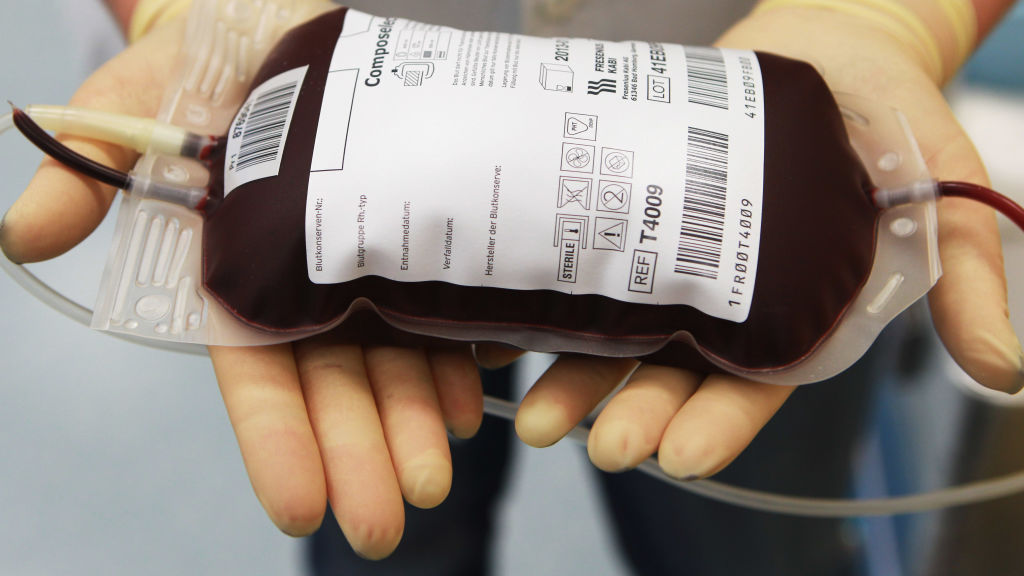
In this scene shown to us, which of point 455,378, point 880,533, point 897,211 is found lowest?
point 880,533

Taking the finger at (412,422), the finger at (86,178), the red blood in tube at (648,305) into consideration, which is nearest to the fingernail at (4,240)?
A: the finger at (86,178)

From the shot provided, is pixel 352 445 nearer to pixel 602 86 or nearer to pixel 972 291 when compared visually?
pixel 602 86

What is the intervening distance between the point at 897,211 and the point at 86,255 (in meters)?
1.07

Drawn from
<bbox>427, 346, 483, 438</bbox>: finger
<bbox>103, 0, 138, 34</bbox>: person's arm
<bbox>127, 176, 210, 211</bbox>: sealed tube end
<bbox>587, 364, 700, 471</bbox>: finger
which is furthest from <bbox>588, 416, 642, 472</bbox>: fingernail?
<bbox>103, 0, 138, 34</bbox>: person's arm

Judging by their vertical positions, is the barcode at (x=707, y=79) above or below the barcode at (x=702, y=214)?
above

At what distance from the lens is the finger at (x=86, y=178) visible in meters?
0.48

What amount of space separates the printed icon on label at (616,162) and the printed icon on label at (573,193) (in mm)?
16

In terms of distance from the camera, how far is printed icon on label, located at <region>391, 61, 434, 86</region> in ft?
1.54

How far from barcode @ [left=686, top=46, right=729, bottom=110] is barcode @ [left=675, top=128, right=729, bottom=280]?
0.04 meters

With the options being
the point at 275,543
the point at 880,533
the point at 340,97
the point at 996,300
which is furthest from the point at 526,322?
the point at 880,533

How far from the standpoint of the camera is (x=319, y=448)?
0.48m

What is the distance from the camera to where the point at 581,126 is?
→ 1.50ft

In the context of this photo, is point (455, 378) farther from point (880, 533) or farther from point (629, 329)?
point (880, 533)

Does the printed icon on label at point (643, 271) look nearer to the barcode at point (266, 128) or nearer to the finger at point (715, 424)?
the finger at point (715, 424)
